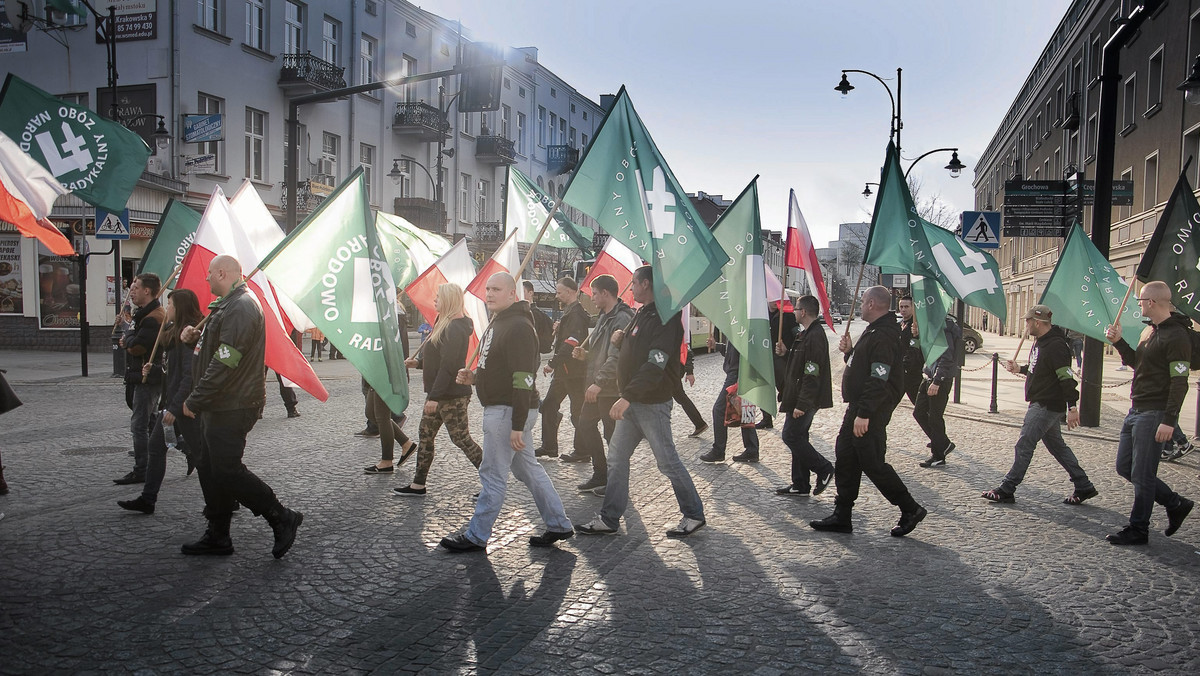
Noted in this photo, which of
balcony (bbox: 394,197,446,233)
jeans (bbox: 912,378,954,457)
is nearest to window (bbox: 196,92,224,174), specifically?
balcony (bbox: 394,197,446,233)

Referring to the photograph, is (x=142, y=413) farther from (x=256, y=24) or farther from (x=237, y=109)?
(x=256, y=24)

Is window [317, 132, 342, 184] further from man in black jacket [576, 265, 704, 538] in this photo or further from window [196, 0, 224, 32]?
man in black jacket [576, 265, 704, 538]

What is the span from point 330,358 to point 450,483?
16.7 meters

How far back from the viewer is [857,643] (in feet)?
13.7

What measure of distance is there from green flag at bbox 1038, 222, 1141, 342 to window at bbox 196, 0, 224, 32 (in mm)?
23724

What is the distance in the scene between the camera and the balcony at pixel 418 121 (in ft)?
112

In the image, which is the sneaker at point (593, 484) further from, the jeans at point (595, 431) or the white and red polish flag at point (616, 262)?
the white and red polish flag at point (616, 262)

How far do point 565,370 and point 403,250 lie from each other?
10.6ft

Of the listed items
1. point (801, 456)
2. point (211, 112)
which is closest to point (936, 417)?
point (801, 456)

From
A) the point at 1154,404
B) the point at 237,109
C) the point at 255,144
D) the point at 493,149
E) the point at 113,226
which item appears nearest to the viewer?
the point at 1154,404

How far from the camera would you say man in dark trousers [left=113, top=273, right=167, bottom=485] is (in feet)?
23.4

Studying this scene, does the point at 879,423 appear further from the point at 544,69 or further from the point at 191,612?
the point at 544,69

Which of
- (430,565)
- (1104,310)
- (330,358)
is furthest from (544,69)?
(430,565)

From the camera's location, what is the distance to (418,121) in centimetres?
3403
